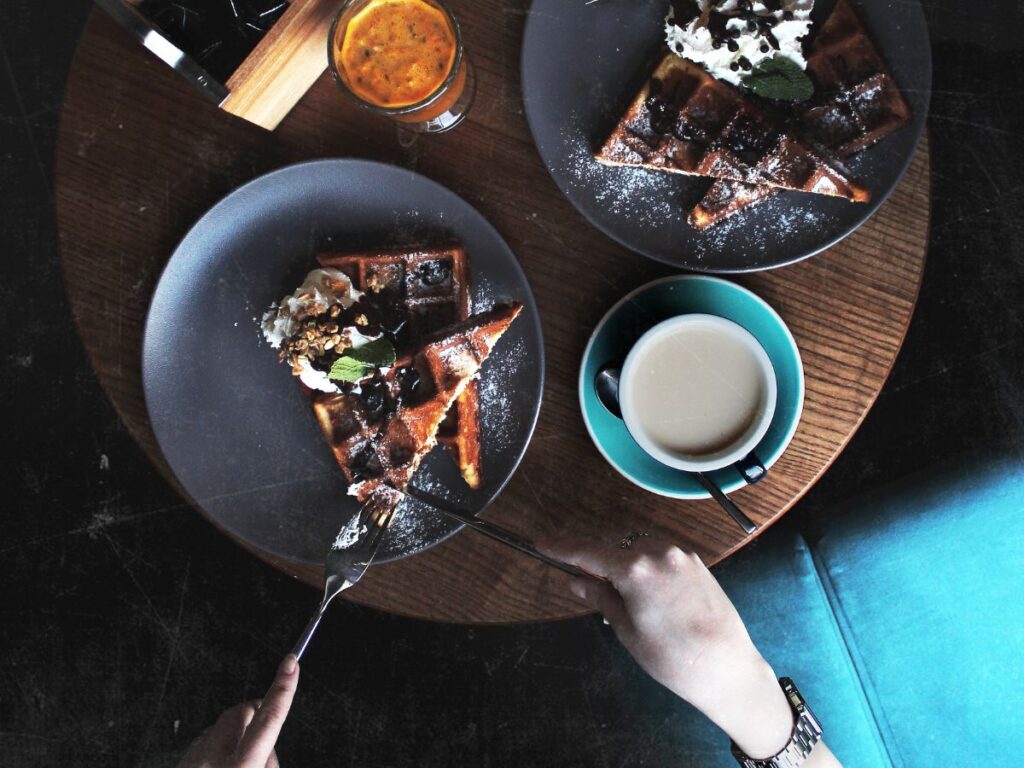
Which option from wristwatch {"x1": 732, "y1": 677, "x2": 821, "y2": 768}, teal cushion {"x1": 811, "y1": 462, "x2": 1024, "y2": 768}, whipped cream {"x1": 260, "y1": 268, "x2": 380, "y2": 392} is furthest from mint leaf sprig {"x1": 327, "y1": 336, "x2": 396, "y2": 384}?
teal cushion {"x1": 811, "y1": 462, "x2": 1024, "y2": 768}

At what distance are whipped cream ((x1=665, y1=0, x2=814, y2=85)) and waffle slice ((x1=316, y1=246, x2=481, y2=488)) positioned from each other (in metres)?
0.55

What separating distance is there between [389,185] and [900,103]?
0.88 m

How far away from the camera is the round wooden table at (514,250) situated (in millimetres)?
1515

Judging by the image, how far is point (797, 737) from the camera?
5.10 ft

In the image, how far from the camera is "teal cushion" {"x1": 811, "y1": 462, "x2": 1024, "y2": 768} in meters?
1.71

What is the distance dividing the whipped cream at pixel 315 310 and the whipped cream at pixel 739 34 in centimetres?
73

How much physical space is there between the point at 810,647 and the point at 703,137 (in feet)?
3.46

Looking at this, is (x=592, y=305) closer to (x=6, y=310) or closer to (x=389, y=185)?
(x=389, y=185)

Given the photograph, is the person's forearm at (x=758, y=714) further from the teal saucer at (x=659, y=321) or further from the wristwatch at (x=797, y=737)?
the teal saucer at (x=659, y=321)

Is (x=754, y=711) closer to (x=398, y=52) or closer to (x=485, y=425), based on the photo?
(x=485, y=425)

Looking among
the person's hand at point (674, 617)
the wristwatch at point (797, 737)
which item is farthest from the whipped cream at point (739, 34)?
the wristwatch at point (797, 737)

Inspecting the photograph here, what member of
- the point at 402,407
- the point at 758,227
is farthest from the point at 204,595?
the point at 758,227

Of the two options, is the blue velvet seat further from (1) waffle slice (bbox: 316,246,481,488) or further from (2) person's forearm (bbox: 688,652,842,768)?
(1) waffle slice (bbox: 316,246,481,488)

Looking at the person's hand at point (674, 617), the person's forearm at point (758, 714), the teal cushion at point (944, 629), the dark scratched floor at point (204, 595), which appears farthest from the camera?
the dark scratched floor at point (204, 595)
